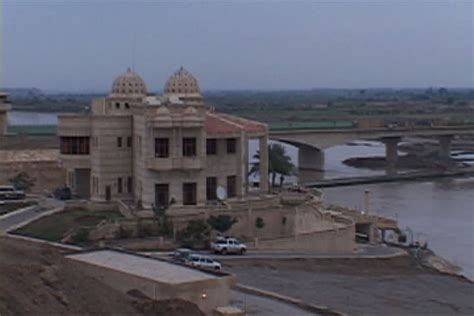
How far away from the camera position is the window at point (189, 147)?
A: 2931 cm

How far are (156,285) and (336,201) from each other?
3025 centimetres

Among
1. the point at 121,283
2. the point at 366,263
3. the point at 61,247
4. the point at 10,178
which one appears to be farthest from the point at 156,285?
the point at 10,178

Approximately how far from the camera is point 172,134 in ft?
95.4

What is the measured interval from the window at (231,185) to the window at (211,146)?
104cm

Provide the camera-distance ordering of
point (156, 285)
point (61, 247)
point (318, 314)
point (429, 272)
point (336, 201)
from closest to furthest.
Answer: point (156, 285), point (318, 314), point (61, 247), point (429, 272), point (336, 201)

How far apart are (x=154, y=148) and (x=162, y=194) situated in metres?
1.47

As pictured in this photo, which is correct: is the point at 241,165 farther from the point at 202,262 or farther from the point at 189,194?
the point at 202,262

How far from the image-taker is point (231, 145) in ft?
102

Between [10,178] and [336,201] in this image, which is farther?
[336,201]

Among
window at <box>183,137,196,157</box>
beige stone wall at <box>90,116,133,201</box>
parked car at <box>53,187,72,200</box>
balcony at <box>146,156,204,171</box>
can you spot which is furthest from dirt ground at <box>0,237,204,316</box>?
parked car at <box>53,187,72,200</box>

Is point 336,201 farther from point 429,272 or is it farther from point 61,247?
point 61,247

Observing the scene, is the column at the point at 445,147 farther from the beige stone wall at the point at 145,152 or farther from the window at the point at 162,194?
the window at the point at 162,194

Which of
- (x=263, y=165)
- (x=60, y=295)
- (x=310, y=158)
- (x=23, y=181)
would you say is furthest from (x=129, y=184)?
(x=310, y=158)

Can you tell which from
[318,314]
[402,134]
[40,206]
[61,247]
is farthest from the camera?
[402,134]
